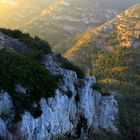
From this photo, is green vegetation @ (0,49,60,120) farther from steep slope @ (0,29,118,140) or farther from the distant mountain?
the distant mountain

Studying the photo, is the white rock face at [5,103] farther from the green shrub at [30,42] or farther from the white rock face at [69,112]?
the green shrub at [30,42]

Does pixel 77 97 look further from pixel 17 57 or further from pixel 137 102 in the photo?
pixel 137 102

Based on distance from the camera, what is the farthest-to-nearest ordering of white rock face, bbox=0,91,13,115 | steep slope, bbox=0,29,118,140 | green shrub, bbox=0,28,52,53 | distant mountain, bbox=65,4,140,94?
1. distant mountain, bbox=65,4,140,94
2. green shrub, bbox=0,28,52,53
3. steep slope, bbox=0,29,118,140
4. white rock face, bbox=0,91,13,115

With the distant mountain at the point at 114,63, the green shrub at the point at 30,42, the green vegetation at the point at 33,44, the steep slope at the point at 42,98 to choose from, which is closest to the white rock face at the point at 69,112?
the steep slope at the point at 42,98

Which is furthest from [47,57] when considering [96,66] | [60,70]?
[96,66]

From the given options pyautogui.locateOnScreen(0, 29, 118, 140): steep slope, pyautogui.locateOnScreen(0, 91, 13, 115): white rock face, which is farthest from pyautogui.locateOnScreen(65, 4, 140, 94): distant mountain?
pyautogui.locateOnScreen(0, 91, 13, 115): white rock face

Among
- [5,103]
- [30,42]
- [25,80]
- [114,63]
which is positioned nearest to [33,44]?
[30,42]
